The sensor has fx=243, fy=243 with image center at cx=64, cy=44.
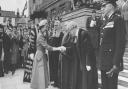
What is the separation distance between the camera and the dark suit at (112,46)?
2934 mm

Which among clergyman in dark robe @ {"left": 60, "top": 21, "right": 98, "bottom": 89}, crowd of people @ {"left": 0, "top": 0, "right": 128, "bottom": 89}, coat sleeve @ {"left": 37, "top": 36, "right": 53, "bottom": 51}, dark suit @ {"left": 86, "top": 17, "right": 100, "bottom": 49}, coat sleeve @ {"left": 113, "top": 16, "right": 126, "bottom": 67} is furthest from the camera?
dark suit @ {"left": 86, "top": 17, "right": 100, "bottom": 49}

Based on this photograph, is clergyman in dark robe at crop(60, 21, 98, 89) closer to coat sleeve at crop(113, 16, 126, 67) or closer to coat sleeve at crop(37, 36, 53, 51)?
coat sleeve at crop(37, 36, 53, 51)

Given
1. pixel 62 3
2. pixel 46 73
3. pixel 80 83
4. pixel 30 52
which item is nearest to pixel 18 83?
pixel 30 52

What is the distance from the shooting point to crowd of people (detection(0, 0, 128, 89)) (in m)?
3.04

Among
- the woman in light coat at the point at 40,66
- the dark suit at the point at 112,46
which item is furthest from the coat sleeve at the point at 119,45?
the woman in light coat at the point at 40,66

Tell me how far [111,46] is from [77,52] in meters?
2.01

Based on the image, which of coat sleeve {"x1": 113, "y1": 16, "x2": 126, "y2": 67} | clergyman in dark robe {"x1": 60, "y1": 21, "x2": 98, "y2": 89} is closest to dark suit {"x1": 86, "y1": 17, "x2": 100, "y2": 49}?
clergyman in dark robe {"x1": 60, "y1": 21, "x2": 98, "y2": 89}

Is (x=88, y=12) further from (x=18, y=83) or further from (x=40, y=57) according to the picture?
(x=40, y=57)

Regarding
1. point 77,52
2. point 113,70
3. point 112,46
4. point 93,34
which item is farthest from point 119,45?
point 93,34

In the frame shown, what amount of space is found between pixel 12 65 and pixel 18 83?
2.55 metres

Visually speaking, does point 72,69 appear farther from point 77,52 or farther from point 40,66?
point 40,66

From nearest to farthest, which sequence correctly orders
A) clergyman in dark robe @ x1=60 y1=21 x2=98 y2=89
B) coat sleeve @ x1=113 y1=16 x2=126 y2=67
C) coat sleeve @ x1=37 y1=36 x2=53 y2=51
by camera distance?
1. coat sleeve @ x1=113 y1=16 x2=126 y2=67
2. coat sleeve @ x1=37 y1=36 x2=53 y2=51
3. clergyman in dark robe @ x1=60 y1=21 x2=98 y2=89

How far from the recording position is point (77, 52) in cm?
503

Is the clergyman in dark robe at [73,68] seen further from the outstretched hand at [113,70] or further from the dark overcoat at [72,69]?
the outstretched hand at [113,70]
